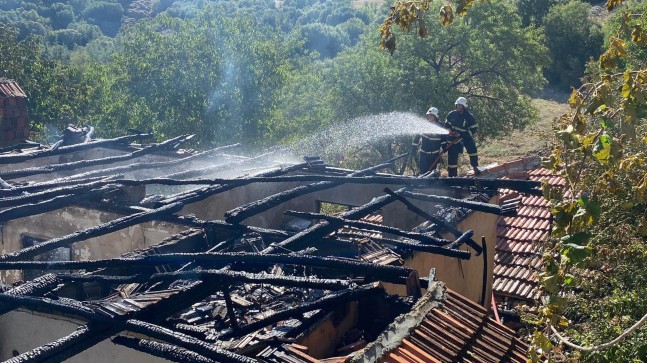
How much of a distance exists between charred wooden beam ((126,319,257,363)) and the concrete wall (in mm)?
4958

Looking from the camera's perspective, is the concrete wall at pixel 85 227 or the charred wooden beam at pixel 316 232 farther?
the concrete wall at pixel 85 227

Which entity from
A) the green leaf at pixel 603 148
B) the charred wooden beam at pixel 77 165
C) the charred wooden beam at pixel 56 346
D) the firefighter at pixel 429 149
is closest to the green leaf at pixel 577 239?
the green leaf at pixel 603 148

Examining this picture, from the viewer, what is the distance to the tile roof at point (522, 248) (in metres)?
13.0

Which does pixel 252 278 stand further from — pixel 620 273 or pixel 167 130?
pixel 167 130

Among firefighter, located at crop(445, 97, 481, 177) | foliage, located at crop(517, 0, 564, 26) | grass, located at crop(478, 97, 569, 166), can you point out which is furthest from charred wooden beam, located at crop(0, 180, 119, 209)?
foliage, located at crop(517, 0, 564, 26)

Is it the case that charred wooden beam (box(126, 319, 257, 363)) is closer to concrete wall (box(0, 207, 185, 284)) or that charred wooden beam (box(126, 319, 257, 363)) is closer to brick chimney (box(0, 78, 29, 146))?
concrete wall (box(0, 207, 185, 284))

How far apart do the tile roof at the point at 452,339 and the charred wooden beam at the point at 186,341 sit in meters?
0.88

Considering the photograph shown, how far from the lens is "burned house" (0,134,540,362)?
6.05m

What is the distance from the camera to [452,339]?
590cm

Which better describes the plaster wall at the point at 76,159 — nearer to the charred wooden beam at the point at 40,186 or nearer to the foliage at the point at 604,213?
the charred wooden beam at the point at 40,186

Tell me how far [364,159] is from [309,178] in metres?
15.2

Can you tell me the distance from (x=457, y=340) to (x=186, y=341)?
205 cm

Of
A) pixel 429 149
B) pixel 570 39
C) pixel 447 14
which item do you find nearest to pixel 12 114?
pixel 429 149

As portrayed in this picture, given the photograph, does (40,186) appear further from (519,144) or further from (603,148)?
(519,144)
